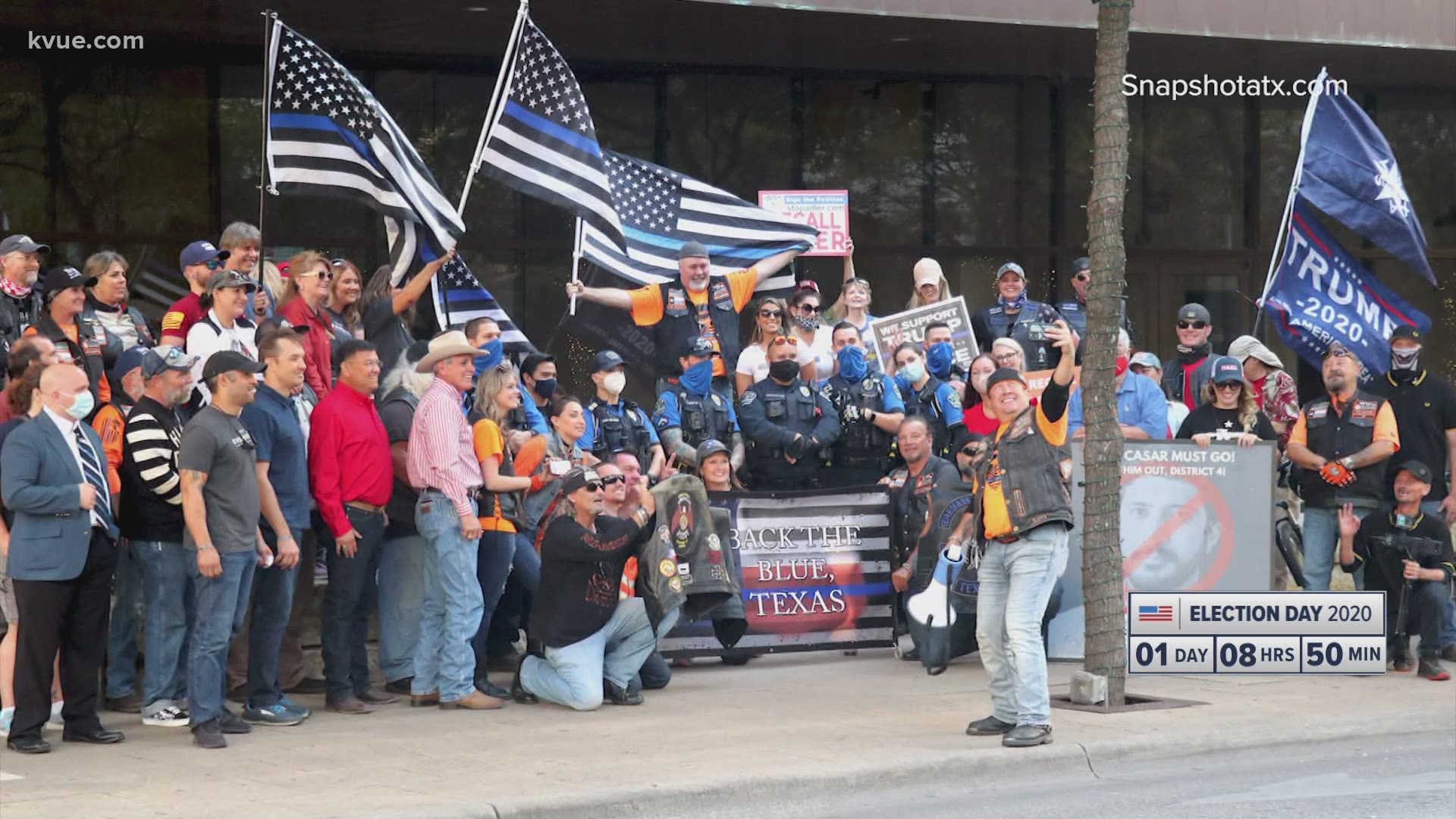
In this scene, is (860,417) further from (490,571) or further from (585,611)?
(490,571)

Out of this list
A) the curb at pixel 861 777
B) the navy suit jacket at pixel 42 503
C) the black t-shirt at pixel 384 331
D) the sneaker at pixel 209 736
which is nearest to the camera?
the curb at pixel 861 777

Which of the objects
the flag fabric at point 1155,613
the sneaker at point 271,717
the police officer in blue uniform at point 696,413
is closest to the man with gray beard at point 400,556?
the sneaker at point 271,717

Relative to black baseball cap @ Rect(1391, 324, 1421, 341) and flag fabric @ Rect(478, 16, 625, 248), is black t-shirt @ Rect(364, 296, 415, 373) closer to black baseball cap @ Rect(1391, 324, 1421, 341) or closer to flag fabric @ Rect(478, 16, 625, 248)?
flag fabric @ Rect(478, 16, 625, 248)

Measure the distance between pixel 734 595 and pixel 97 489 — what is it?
386cm

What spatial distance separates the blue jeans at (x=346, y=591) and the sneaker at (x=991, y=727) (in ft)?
11.1

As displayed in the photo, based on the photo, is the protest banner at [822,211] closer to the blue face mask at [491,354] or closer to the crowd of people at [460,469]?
the crowd of people at [460,469]

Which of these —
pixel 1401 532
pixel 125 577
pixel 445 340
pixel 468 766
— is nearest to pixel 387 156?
pixel 445 340

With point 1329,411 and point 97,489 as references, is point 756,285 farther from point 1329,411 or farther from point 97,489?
point 97,489

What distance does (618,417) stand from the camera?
1175cm

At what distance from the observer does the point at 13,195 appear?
51.5 feet

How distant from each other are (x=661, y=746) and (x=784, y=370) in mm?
3761

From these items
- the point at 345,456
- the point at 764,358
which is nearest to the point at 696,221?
the point at 764,358

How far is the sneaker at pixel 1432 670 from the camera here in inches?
450

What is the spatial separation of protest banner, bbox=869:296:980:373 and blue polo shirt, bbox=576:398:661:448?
7.52ft
